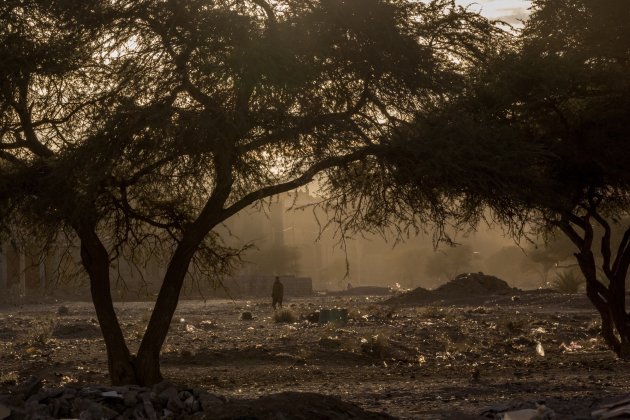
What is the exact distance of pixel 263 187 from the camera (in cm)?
1736

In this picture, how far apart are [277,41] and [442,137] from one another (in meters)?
2.82

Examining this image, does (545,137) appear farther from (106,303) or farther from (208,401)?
(208,401)

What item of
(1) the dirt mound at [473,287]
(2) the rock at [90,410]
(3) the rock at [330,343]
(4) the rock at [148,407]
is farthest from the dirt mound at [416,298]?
(2) the rock at [90,410]

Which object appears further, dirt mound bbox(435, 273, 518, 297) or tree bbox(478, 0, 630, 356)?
dirt mound bbox(435, 273, 518, 297)

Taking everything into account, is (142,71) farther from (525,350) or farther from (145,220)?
(525,350)

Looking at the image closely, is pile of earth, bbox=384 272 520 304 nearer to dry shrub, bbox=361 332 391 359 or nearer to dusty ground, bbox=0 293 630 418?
dusty ground, bbox=0 293 630 418

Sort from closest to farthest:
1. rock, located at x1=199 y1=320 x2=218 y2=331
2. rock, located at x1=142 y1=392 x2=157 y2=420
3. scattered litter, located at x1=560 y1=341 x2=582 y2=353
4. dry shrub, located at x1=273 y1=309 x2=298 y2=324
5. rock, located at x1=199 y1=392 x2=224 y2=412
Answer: rock, located at x1=142 y1=392 x2=157 y2=420 → rock, located at x1=199 y1=392 x2=224 y2=412 → scattered litter, located at x1=560 y1=341 x2=582 y2=353 → rock, located at x1=199 y1=320 x2=218 y2=331 → dry shrub, located at x1=273 y1=309 x2=298 y2=324

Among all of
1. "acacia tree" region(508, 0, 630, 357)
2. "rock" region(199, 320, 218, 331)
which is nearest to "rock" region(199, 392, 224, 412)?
"acacia tree" region(508, 0, 630, 357)

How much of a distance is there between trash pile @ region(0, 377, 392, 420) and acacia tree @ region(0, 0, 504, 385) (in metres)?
3.25

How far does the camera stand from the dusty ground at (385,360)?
1634cm

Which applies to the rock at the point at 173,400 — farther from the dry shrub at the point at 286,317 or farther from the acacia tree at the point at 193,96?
the dry shrub at the point at 286,317

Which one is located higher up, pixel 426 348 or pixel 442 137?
pixel 442 137

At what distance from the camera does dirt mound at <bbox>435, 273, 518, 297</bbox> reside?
59156 millimetres

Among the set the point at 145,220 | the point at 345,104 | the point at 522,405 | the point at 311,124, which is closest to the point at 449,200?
the point at 345,104
